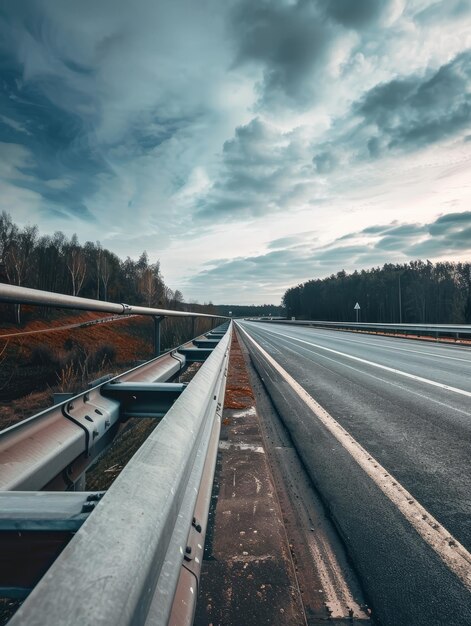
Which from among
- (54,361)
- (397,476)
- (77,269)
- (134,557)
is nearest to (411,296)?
(77,269)

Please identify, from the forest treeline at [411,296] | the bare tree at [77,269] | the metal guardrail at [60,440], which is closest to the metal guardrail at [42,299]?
the metal guardrail at [60,440]

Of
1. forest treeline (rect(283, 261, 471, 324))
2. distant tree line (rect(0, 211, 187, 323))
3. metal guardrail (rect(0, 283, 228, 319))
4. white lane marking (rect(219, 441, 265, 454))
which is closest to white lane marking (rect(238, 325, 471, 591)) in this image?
white lane marking (rect(219, 441, 265, 454))

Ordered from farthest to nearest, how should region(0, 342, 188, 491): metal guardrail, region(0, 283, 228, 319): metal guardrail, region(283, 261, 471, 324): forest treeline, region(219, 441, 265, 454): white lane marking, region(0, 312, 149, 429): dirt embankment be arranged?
region(283, 261, 471, 324): forest treeline → region(0, 312, 149, 429): dirt embankment → region(219, 441, 265, 454): white lane marking → region(0, 283, 228, 319): metal guardrail → region(0, 342, 188, 491): metal guardrail

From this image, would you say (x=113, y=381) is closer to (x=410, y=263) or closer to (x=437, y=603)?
(x=437, y=603)

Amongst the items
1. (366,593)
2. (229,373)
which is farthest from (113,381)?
(229,373)

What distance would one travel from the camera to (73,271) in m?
34.2

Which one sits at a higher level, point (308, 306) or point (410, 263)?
point (410, 263)

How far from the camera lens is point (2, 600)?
1.52 metres

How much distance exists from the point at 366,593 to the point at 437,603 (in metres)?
0.28

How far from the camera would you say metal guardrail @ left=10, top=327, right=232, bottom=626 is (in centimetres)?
53

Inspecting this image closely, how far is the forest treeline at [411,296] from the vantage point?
72.1 m

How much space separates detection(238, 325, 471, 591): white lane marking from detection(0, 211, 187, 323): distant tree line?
2005 centimetres

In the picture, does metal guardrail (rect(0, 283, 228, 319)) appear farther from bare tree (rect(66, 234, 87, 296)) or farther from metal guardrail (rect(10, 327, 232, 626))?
bare tree (rect(66, 234, 87, 296))

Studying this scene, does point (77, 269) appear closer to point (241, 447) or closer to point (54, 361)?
point (54, 361)
